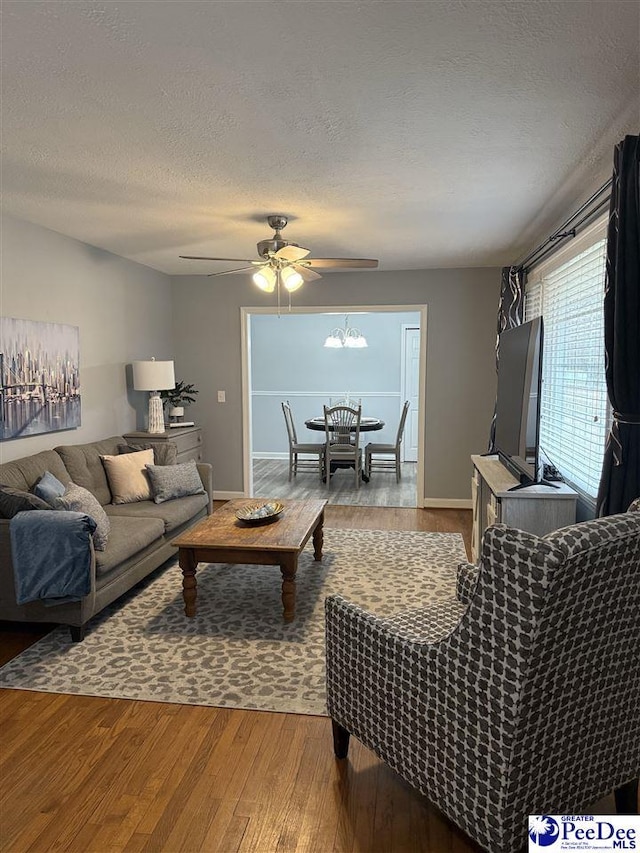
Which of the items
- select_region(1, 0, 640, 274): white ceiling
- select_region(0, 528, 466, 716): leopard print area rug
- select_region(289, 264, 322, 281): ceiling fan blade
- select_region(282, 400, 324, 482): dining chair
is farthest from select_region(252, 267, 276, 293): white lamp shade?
select_region(282, 400, 324, 482): dining chair

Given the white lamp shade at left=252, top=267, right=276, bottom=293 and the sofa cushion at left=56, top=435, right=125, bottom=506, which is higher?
the white lamp shade at left=252, top=267, right=276, bottom=293

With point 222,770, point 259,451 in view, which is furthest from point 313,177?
point 259,451

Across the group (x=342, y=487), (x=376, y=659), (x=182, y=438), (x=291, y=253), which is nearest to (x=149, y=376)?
(x=182, y=438)

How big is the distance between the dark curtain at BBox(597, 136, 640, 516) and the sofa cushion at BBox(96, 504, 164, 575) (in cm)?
258

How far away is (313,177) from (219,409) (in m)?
3.69

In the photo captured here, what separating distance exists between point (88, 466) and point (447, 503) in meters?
3.63

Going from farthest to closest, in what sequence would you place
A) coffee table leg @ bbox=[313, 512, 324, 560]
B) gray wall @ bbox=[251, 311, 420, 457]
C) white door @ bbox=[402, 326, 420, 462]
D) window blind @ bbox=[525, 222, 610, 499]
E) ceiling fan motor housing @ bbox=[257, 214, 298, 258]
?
gray wall @ bbox=[251, 311, 420, 457] < white door @ bbox=[402, 326, 420, 462] < coffee table leg @ bbox=[313, 512, 324, 560] < ceiling fan motor housing @ bbox=[257, 214, 298, 258] < window blind @ bbox=[525, 222, 610, 499]

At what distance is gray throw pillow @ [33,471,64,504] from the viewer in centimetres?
332

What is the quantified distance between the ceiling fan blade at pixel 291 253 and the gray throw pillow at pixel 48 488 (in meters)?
2.01

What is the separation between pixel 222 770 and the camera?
2.06 meters

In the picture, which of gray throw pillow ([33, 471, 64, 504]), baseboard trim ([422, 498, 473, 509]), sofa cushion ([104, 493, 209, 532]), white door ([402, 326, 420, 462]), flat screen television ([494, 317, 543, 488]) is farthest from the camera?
white door ([402, 326, 420, 462])

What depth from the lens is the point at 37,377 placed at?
398 centimetres

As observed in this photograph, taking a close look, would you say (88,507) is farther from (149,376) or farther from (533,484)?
(533,484)

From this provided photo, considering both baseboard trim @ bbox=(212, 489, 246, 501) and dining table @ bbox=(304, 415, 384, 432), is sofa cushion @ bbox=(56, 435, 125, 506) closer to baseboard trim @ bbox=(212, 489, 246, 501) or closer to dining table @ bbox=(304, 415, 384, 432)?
baseboard trim @ bbox=(212, 489, 246, 501)
